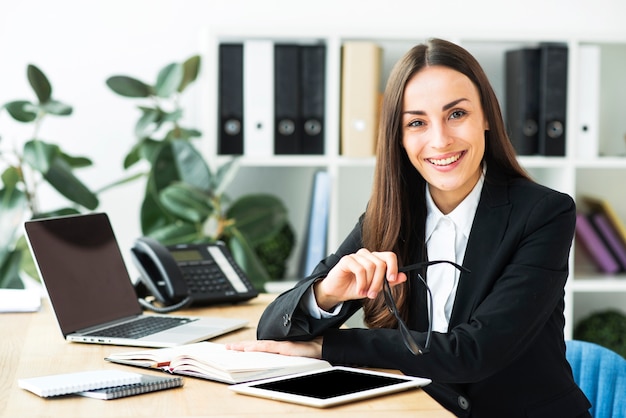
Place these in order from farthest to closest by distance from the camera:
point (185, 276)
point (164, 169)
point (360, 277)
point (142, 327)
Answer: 1. point (164, 169)
2. point (185, 276)
3. point (142, 327)
4. point (360, 277)

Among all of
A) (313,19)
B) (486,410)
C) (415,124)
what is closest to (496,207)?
(415,124)

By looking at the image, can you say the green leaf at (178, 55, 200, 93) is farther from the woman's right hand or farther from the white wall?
the woman's right hand

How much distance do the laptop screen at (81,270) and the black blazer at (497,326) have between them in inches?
14.5

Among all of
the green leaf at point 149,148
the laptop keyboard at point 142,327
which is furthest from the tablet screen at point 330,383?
the green leaf at point 149,148

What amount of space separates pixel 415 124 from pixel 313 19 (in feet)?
6.04

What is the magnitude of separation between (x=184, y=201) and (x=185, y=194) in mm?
23

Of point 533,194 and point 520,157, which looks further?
point 520,157

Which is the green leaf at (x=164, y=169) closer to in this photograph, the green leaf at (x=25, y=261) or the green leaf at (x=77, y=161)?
the green leaf at (x=77, y=161)

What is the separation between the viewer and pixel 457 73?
5.74 ft

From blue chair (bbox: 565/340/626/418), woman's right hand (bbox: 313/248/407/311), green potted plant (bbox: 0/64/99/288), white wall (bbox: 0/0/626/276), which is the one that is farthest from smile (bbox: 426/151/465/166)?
white wall (bbox: 0/0/626/276)

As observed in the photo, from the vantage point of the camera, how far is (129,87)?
320 centimetres

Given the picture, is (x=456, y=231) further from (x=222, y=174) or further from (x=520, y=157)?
(x=520, y=157)

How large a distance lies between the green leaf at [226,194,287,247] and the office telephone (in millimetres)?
837

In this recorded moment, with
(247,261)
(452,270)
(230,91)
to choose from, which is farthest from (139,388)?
(230,91)
